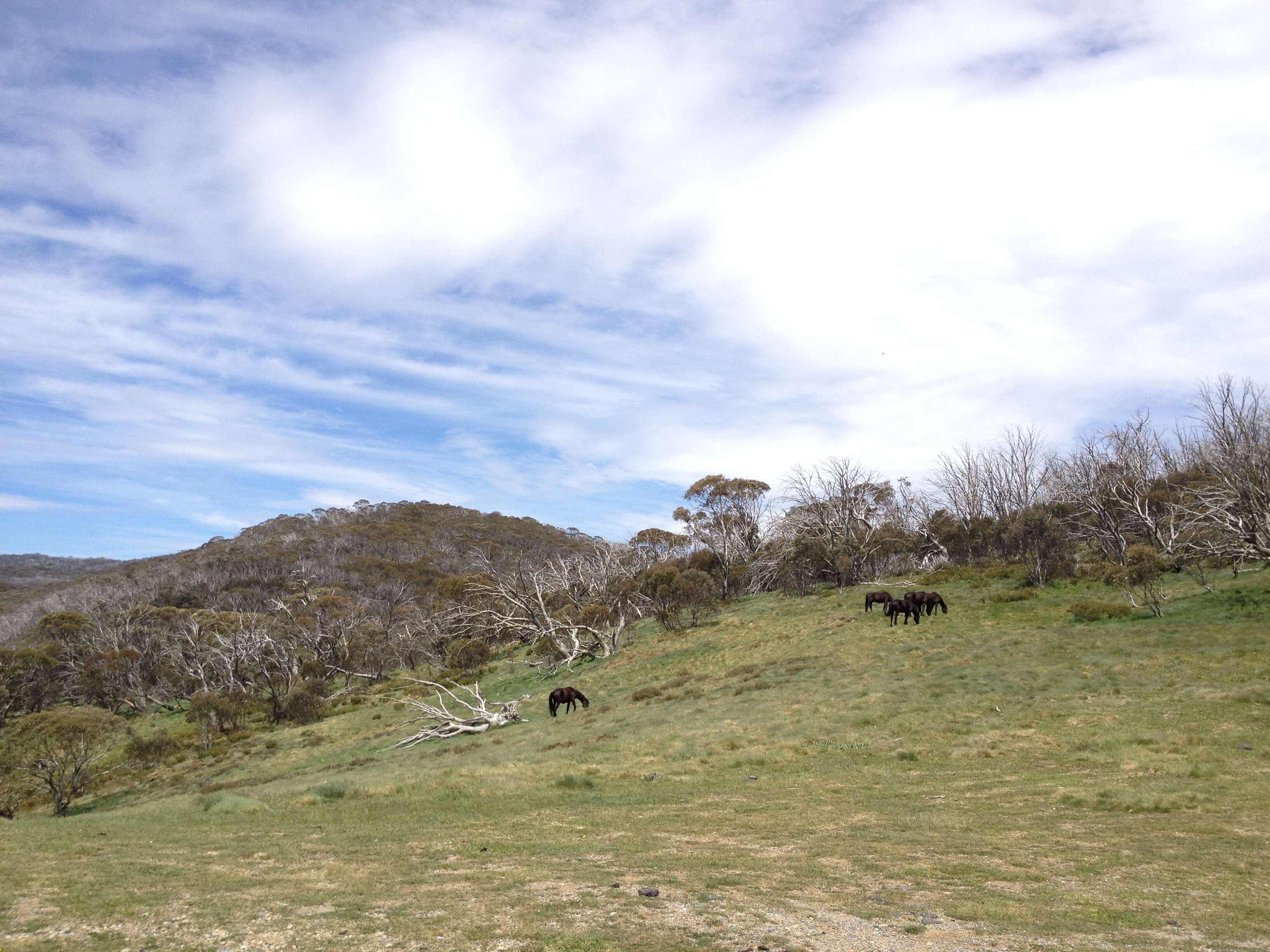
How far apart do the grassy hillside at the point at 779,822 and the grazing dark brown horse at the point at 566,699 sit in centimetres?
123

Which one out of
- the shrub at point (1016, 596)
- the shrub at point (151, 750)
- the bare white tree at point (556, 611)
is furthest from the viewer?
the bare white tree at point (556, 611)

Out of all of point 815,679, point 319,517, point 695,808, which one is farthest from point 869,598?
point 319,517

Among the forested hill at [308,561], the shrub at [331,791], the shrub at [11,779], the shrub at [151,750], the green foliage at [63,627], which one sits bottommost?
the shrub at [151,750]

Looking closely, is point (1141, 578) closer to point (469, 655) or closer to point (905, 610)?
point (905, 610)

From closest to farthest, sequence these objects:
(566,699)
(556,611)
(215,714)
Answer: (566,699)
(215,714)
(556,611)

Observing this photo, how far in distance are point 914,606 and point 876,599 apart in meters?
3.26

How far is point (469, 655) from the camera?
44.0 metres

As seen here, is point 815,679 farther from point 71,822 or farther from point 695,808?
point 71,822

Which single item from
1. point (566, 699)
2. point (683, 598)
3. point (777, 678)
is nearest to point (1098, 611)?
point (777, 678)

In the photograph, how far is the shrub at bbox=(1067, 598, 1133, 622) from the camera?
2966cm

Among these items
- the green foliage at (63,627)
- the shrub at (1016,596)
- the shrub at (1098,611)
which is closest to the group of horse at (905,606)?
the shrub at (1016,596)

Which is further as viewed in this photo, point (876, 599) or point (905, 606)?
point (876, 599)

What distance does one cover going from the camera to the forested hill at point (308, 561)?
290 feet

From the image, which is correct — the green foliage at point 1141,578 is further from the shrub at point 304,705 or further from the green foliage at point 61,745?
the shrub at point 304,705
